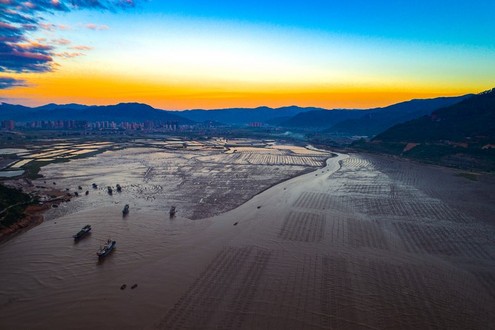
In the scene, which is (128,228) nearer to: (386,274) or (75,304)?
(75,304)

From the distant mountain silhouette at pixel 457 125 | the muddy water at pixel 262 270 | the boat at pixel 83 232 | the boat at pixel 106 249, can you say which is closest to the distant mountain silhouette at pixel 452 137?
the distant mountain silhouette at pixel 457 125

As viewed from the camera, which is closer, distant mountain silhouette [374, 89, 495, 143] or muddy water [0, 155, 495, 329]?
muddy water [0, 155, 495, 329]

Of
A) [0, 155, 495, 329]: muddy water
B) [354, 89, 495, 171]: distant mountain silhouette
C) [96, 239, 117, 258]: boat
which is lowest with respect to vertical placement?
[0, 155, 495, 329]: muddy water

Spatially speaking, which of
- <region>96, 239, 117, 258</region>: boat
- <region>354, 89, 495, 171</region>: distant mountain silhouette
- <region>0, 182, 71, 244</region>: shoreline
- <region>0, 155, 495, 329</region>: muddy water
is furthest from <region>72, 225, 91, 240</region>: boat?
<region>354, 89, 495, 171</region>: distant mountain silhouette

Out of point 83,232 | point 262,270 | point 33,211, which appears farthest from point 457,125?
point 33,211

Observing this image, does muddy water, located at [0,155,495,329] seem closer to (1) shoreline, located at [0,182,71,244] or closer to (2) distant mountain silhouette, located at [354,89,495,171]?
(1) shoreline, located at [0,182,71,244]

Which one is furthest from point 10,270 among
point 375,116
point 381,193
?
point 375,116

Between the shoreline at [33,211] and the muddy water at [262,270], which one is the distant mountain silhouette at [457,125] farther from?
the shoreline at [33,211]
